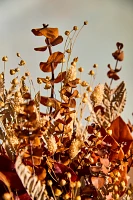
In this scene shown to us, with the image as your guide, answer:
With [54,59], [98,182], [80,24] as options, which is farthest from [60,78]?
[80,24]

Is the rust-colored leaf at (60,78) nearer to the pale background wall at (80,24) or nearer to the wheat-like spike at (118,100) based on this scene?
the wheat-like spike at (118,100)

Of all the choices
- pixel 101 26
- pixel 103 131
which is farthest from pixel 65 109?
pixel 101 26

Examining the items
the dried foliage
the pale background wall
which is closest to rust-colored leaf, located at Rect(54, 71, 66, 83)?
the dried foliage

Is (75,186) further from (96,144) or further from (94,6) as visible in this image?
(94,6)

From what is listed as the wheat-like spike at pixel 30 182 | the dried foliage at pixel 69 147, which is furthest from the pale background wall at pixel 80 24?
the wheat-like spike at pixel 30 182

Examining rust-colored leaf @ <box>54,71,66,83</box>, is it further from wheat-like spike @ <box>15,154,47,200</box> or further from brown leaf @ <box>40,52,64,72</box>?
wheat-like spike @ <box>15,154,47,200</box>

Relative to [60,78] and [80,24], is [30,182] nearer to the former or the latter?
[60,78]

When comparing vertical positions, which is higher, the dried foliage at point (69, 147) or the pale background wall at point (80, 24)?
the pale background wall at point (80, 24)
